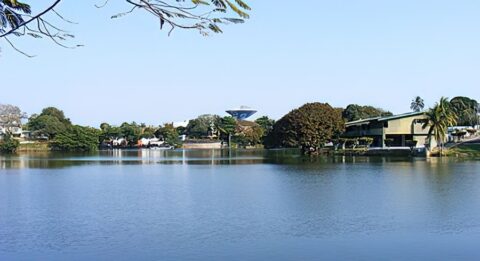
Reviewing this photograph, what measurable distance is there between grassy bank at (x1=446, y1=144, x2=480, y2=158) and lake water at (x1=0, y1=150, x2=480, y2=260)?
29618 millimetres

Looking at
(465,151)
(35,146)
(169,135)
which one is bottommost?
(465,151)

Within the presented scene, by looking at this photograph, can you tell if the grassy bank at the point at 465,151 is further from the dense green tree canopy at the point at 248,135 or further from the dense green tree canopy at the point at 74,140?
the dense green tree canopy at the point at 74,140

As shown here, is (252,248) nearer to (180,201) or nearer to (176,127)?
(180,201)

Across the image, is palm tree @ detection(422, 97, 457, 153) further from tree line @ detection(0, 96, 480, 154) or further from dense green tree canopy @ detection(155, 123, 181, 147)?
dense green tree canopy @ detection(155, 123, 181, 147)

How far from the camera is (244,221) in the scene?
57.9 feet

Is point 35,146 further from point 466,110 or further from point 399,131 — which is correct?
point 466,110

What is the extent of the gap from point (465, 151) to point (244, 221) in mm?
48416

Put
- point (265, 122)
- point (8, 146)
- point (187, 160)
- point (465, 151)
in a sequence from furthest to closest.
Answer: point (265, 122), point (8, 146), point (187, 160), point (465, 151)

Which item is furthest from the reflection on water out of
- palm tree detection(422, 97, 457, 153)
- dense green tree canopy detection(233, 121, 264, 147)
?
dense green tree canopy detection(233, 121, 264, 147)

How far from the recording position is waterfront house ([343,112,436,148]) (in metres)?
68.3

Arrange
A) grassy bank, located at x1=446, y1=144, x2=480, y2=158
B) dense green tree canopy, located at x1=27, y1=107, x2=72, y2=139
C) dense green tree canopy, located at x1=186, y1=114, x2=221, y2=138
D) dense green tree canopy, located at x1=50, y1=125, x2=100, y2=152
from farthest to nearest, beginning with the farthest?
1. dense green tree canopy, located at x1=186, y1=114, x2=221, y2=138
2. dense green tree canopy, located at x1=27, y1=107, x2=72, y2=139
3. dense green tree canopy, located at x1=50, y1=125, x2=100, y2=152
4. grassy bank, located at x1=446, y1=144, x2=480, y2=158

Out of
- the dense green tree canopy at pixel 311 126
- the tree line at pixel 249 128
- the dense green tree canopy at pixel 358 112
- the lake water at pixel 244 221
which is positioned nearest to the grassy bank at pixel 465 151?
the tree line at pixel 249 128

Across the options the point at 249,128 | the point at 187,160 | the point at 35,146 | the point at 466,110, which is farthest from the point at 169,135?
the point at 187,160

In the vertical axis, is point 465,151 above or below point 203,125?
below
